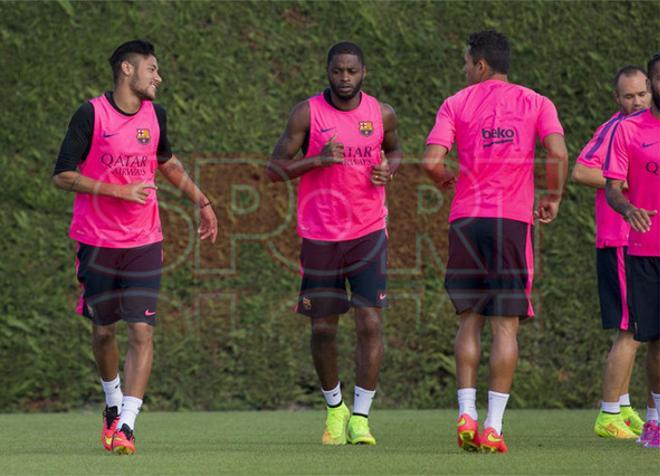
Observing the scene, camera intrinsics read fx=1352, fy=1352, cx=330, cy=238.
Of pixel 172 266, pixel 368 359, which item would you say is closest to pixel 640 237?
pixel 368 359

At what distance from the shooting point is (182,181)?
312 inches

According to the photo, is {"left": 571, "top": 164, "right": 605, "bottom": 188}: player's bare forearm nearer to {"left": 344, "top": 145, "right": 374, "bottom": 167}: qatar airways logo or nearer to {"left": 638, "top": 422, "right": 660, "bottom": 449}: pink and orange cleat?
{"left": 344, "top": 145, "right": 374, "bottom": 167}: qatar airways logo

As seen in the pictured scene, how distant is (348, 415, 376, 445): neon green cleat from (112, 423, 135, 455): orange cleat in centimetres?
141

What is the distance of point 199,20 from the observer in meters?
10.8

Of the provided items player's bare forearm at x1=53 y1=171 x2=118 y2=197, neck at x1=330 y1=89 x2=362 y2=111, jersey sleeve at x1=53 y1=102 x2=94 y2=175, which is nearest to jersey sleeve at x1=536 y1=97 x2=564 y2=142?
neck at x1=330 y1=89 x2=362 y2=111

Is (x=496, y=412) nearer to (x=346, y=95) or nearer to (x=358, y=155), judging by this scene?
(x=358, y=155)

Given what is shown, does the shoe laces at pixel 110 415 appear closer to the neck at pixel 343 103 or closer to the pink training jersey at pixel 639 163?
the neck at pixel 343 103

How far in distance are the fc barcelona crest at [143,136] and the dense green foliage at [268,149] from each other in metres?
3.07

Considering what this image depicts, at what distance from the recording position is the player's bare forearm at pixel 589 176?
7.71 meters

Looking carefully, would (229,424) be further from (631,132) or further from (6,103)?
(631,132)

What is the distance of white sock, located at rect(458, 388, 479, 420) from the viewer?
6.76 meters

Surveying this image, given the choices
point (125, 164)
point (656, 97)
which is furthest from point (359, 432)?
point (656, 97)

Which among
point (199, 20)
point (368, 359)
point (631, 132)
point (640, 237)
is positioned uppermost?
point (199, 20)

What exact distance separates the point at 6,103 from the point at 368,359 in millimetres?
4179
